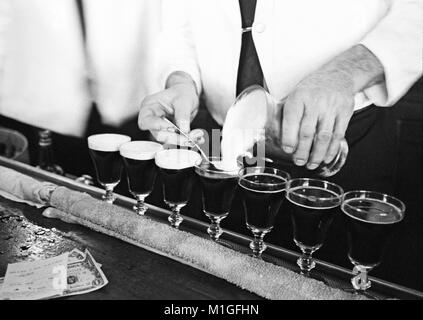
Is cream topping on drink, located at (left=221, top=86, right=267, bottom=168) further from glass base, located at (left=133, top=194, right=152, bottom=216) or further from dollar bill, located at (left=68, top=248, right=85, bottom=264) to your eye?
dollar bill, located at (left=68, top=248, right=85, bottom=264)

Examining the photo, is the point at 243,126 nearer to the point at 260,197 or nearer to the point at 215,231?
the point at 260,197

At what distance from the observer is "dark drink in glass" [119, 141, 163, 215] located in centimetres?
196

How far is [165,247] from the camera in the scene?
1.67 metres

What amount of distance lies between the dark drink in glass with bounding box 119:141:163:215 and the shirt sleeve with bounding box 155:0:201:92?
1.47 feet

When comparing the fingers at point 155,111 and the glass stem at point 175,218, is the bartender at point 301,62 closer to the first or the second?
the fingers at point 155,111

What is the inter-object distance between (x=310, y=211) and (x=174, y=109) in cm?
95

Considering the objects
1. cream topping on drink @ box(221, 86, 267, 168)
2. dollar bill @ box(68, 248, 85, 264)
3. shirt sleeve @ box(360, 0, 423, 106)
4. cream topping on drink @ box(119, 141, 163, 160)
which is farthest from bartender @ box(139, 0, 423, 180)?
dollar bill @ box(68, 248, 85, 264)

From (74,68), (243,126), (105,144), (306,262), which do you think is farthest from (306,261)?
(74,68)

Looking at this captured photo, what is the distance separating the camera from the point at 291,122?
168 cm

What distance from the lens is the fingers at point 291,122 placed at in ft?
5.49

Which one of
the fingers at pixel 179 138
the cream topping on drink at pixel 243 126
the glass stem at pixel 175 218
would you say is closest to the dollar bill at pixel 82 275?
the glass stem at pixel 175 218
